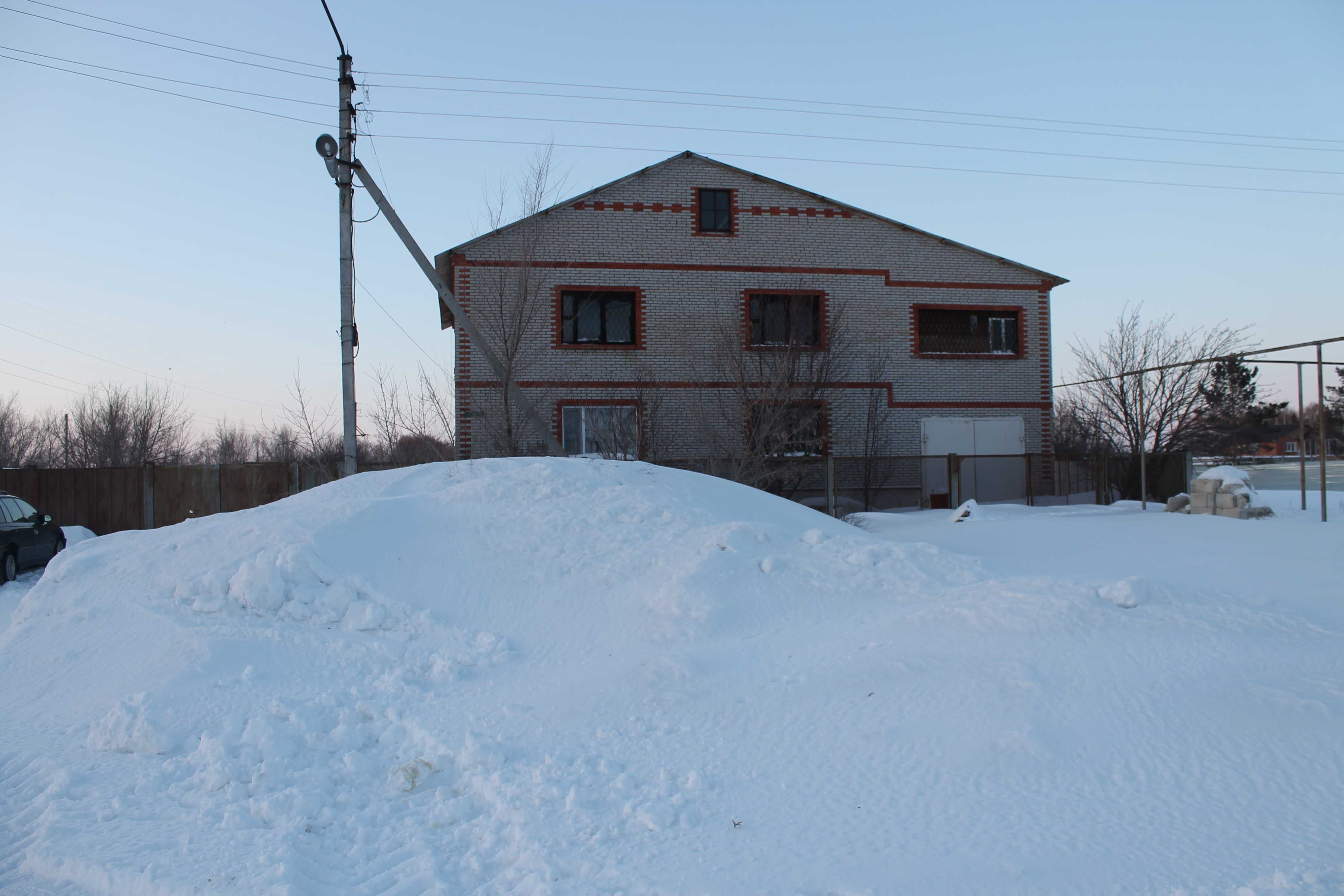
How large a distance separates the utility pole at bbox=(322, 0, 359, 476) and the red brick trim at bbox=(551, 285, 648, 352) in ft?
25.0

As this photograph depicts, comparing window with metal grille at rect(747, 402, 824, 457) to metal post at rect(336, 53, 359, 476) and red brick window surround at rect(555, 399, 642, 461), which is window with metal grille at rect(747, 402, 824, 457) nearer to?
red brick window surround at rect(555, 399, 642, 461)

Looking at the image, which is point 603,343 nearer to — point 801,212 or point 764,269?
point 764,269

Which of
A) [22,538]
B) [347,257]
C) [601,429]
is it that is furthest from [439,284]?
[22,538]

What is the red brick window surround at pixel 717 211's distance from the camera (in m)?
19.4

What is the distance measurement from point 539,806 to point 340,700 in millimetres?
1731

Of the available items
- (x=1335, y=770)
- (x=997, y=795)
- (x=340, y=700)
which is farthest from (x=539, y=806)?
(x=1335, y=770)

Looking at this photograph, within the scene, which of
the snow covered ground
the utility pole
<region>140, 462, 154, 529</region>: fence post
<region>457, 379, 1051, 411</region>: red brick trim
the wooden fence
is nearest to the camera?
the snow covered ground

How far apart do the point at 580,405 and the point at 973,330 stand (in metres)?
10.5

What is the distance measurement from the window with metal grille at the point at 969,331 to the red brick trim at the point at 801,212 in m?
3.28

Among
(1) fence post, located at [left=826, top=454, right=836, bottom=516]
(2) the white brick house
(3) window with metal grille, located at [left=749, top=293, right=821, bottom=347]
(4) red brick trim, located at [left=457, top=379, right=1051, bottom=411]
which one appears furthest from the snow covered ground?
(3) window with metal grille, located at [left=749, top=293, right=821, bottom=347]

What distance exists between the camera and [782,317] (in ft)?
63.9

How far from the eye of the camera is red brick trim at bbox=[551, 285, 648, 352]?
18562mm

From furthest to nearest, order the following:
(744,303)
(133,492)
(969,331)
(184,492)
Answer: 1. (969,331)
2. (744,303)
3. (133,492)
4. (184,492)

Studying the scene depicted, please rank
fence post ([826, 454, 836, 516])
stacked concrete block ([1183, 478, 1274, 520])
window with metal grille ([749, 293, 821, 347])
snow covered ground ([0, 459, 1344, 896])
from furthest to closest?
window with metal grille ([749, 293, 821, 347]), fence post ([826, 454, 836, 516]), stacked concrete block ([1183, 478, 1274, 520]), snow covered ground ([0, 459, 1344, 896])
